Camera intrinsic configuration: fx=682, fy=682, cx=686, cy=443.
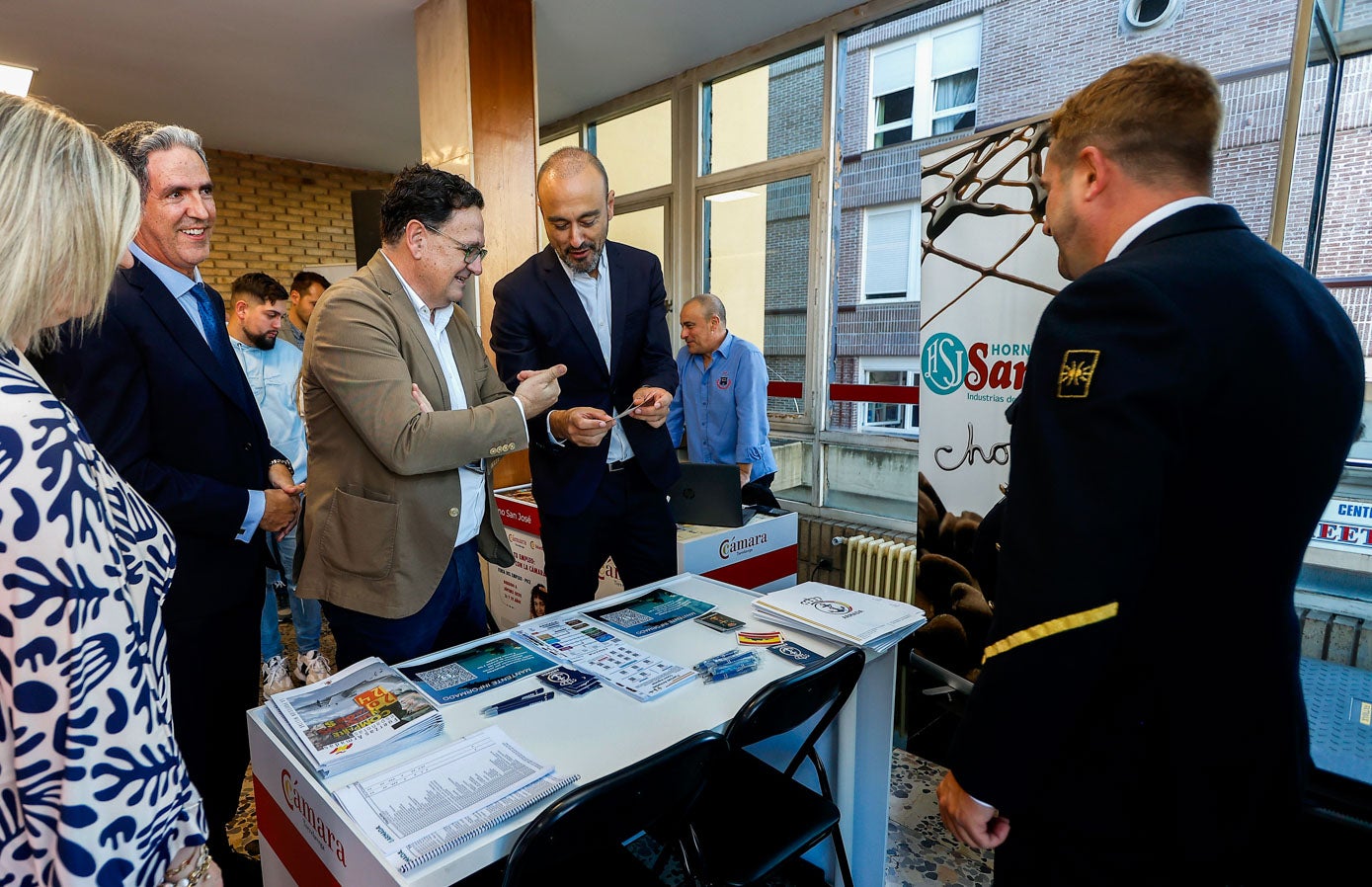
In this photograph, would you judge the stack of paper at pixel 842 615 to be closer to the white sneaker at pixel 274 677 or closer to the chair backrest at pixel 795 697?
the chair backrest at pixel 795 697

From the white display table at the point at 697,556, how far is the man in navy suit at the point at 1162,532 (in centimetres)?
215

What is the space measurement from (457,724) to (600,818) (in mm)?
382

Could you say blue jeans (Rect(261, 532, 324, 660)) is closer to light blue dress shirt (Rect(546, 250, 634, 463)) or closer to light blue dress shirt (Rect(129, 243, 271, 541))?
light blue dress shirt (Rect(129, 243, 271, 541))

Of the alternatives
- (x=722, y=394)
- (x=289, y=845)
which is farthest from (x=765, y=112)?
(x=289, y=845)

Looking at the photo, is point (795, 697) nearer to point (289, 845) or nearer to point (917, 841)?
point (289, 845)

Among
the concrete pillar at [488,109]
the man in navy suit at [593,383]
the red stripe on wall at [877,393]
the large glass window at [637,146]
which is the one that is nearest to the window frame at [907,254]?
the red stripe on wall at [877,393]

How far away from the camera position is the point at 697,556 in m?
3.10

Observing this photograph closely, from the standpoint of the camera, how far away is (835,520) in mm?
4184

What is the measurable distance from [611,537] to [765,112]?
3.40 m

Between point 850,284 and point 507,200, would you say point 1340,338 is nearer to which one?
point 850,284

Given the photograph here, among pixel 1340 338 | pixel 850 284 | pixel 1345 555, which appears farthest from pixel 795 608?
pixel 850 284

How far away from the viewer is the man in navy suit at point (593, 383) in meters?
2.08

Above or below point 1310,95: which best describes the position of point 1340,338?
below

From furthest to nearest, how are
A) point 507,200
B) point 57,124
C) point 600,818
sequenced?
point 507,200
point 600,818
point 57,124
